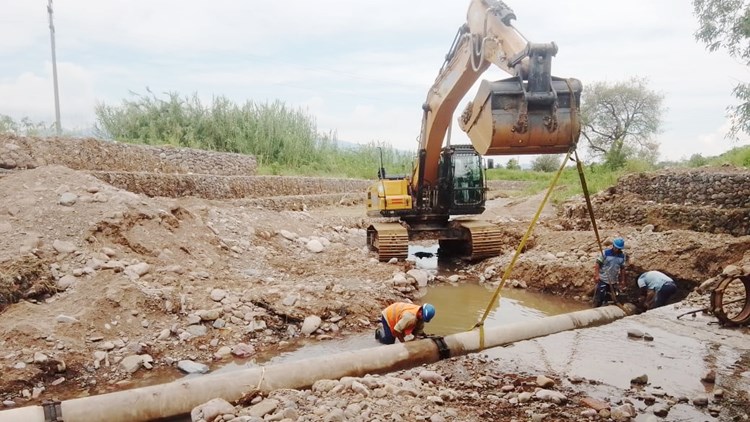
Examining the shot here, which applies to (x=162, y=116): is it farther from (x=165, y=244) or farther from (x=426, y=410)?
(x=426, y=410)

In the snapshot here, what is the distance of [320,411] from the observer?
3787 millimetres

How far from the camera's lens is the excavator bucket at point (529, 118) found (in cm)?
493

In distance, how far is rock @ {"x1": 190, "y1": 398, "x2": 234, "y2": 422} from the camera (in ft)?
12.9

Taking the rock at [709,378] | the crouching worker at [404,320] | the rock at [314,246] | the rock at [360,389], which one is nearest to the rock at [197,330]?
the crouching worker at [404,320]

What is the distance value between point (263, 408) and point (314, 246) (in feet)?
25.6

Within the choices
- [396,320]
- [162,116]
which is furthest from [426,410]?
[162,116]

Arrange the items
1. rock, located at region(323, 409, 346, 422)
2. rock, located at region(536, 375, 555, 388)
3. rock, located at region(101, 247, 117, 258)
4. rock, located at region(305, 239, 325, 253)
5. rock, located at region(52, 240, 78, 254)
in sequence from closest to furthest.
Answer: rock, located at region(323, 409, 346, 422) → rock, located at region(536, 375, 555, 388) → rock, located at region(52, 240, 78, 254) → rock, located at region(101, 247, 117, 258) → rock, located at region(305, 239, 325, 253)

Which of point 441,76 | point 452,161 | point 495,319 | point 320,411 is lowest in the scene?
point 495,319

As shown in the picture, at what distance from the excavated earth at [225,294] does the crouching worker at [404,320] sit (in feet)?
1.74

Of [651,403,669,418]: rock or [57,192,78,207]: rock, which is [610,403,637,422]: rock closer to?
[651,403,669,418]: rock

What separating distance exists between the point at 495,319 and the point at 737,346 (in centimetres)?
308

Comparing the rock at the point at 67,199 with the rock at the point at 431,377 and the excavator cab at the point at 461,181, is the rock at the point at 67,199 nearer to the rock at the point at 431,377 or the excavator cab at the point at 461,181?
the rock at the point at 431,377

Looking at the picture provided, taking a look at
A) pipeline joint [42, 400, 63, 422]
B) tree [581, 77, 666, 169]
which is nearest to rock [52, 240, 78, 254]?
pipeline joint [42, 400, 63, 422]

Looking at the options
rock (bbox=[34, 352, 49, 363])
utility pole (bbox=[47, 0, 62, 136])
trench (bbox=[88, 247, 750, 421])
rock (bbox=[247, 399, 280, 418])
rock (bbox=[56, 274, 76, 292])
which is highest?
utility pole (bbox=[47, 0, 62, 136])
